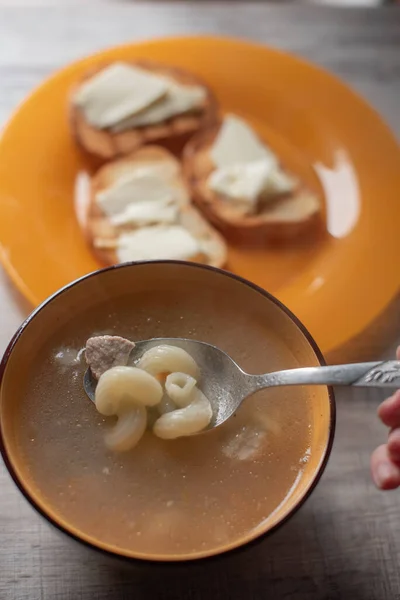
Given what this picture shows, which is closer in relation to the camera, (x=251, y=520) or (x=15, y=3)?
(x=251, y=520)

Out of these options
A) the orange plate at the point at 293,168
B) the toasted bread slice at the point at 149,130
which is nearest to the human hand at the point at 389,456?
the orange plate at the point at 293,168

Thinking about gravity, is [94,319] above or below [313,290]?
above

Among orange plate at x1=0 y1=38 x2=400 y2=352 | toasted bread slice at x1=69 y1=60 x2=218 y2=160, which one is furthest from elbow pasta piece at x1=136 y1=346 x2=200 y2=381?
toasted bread slice at x1=69 y1=60 x2=218 y2=160

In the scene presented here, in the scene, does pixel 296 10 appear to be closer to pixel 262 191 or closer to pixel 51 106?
pixel 262 191

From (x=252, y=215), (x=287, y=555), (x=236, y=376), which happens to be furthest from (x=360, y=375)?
(x=252, y=215)

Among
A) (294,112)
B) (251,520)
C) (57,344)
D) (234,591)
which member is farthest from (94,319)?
(294,112)

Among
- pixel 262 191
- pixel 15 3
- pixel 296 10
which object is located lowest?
pixel 262 191

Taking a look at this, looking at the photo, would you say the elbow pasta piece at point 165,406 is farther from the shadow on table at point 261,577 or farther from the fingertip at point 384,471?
the fingertip at point 384,471
